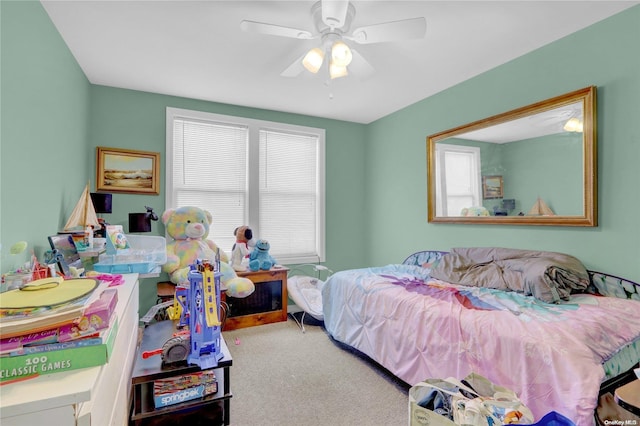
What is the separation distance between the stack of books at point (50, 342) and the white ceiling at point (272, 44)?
74.5 inches

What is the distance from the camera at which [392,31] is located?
70.9 inches

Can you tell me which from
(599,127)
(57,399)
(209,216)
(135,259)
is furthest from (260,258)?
(599,127)

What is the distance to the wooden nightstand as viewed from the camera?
3.34 meters

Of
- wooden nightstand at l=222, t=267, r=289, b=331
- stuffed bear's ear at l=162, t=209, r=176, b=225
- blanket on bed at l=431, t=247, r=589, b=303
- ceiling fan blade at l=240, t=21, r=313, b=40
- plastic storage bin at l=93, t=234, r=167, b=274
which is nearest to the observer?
ceiling fan blade at l=240, t=21, r=313, b=40

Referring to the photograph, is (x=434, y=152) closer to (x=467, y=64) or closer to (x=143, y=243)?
(x=467, y=64)

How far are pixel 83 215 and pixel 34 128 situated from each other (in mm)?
764

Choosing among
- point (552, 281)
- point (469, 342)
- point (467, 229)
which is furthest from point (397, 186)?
point (469, 342)

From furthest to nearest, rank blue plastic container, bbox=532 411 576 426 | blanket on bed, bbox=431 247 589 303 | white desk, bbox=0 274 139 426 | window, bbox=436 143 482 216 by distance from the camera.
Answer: window, bbox=436 143 482 216 < blanket on bed, bbox=431 247 589 303 < blue plastic container, bbox=532 411 576 426 < white desk, bbox=0 274 139 426

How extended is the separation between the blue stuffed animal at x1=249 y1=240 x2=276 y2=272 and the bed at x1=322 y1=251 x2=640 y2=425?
1.11 m

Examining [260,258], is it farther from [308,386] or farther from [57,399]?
[57,399]

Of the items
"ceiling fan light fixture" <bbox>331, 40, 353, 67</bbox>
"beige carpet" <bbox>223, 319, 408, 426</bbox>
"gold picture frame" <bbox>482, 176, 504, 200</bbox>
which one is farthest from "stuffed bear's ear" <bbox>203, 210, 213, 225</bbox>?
"gold picture frame" <bbox>482, 176, 504, 200</bbox>

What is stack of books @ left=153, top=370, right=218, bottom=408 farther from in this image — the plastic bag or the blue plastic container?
the blue plastic container

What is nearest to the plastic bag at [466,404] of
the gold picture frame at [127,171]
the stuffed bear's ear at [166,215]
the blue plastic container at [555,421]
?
the blue plastic container at [555,421]

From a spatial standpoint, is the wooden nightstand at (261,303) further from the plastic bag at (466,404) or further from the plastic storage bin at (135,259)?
the plastic bag at (466,404)
